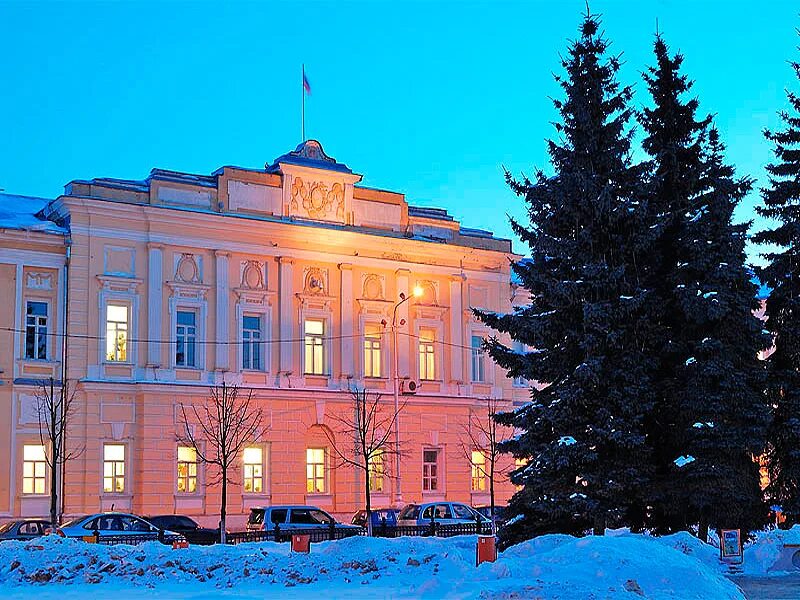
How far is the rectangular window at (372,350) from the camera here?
169 feet

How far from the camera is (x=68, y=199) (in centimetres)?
4381

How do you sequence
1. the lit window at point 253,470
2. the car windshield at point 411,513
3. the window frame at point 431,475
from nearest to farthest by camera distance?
the car windshield at point 411,513
the lit window at point 253,470
the window frame at point 431,475

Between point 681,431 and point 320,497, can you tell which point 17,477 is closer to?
point 320,497

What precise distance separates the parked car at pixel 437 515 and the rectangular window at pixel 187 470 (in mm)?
8881

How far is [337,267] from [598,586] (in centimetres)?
3329

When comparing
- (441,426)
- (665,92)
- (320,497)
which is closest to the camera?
(665,92)

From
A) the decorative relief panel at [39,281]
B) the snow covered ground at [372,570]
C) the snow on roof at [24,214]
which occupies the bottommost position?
the snow covered ground at [372,570]

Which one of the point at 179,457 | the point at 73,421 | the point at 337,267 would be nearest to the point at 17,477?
the point at 73,421

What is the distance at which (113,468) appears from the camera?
44562mm

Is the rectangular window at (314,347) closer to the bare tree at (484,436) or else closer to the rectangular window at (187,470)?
the rectangular window at (187,470)

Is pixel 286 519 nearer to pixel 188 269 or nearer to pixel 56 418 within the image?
pixel 56 418

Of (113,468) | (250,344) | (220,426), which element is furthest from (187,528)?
(250,344)

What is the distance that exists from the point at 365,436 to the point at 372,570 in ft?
84.5

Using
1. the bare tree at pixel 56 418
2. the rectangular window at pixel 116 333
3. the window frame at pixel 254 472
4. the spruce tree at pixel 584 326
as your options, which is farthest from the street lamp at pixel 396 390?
the spruce tree at pixel 584 326
